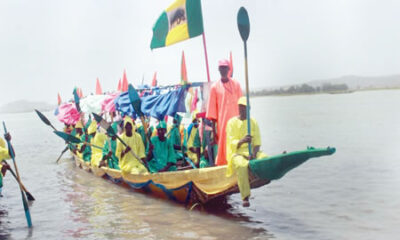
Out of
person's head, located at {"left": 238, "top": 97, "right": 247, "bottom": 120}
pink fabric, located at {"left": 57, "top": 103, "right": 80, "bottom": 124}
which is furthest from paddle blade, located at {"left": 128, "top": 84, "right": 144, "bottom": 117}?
pink fabric, located at {"left": 57, "top": 103, "right": 80, "bottom": 124}

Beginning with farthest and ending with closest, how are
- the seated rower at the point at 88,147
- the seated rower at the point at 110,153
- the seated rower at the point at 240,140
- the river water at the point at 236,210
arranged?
the seated rower at the point at 88,147 < the seated rower at the point at 110,153 < the river water at the point at 236,210 < the seated rower at the point at 240,140

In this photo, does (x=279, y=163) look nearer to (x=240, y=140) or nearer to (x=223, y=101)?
(x=240, y=140)

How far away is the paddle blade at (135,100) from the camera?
11.1m

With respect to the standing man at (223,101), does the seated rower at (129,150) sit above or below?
below

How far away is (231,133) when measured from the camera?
24.8 feet

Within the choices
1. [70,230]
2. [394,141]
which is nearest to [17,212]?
[70,230]

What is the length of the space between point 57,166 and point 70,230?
11341 millimetres

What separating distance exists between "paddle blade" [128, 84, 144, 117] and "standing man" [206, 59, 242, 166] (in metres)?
3.14

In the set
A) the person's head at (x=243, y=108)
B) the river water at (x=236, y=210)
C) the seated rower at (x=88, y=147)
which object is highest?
the person's head at (x=243, y=108)

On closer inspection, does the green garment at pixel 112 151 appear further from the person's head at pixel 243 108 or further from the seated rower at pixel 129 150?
the person's head at pixel 243 108

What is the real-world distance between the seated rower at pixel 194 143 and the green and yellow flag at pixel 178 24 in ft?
7.34

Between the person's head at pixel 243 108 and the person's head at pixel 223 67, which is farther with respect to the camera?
the person's head at pixel 223 67

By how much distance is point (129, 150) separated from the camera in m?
10.5

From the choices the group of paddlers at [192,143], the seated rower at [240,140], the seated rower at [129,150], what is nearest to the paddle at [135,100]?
the group of paddlers at [192,143]
